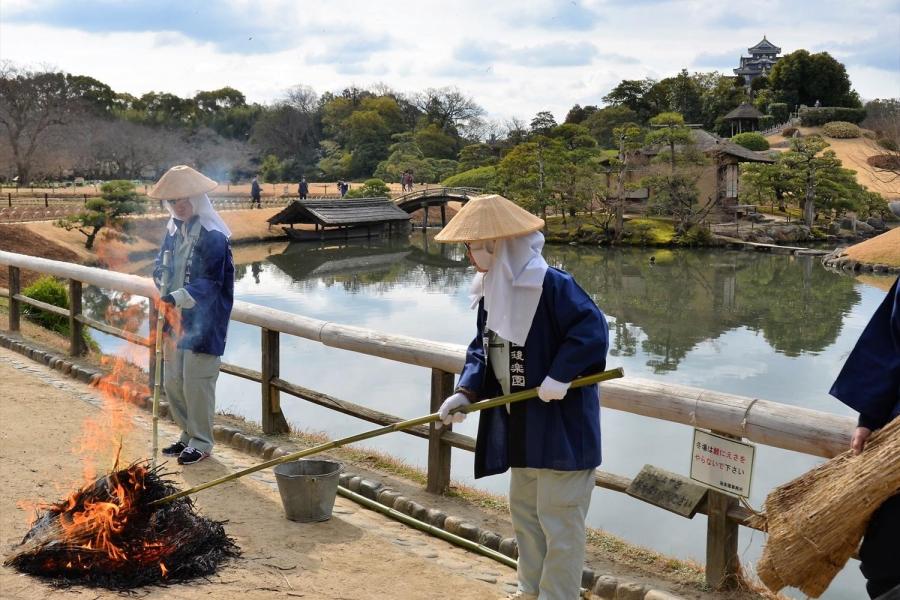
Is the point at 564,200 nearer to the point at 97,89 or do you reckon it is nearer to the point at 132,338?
the point at 97,89

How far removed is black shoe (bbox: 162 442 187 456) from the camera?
550cm

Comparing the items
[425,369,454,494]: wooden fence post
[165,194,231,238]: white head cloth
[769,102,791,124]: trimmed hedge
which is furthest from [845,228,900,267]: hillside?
[769,102,791,124]: trimmed hedge

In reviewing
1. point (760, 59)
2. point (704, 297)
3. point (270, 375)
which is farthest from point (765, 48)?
point (270, 375)

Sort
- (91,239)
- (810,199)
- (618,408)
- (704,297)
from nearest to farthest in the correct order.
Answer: (618,408) → (704,297) → (91,239) → (810,199)

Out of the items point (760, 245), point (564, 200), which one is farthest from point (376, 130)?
point (760, 245)

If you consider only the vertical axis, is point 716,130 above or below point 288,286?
above

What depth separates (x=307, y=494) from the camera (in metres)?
4.44

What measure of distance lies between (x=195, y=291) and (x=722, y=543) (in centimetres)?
322

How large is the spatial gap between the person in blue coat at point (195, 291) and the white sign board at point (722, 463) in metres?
2.86

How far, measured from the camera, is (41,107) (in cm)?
3997

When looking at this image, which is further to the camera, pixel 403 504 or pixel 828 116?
pixel 828 116

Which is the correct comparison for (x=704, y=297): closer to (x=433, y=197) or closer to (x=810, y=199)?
(x=810, y=199)

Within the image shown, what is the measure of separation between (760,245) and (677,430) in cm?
2657

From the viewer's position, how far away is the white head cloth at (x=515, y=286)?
316 cm
